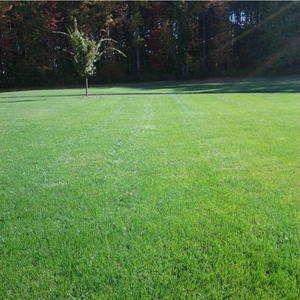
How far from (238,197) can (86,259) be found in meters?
1.74

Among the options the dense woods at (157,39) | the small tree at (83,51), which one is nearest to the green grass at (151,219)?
the small tree at (83,51)

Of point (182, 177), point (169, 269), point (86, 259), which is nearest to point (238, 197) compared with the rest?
point (182, 177)

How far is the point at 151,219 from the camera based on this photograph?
2.62 m

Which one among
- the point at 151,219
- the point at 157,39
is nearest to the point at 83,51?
the point at 151,219

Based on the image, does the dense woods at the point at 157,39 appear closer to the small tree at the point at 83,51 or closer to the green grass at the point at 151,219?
the small tree at the point at 83,51

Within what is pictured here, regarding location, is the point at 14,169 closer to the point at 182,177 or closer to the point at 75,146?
the point at 75,146

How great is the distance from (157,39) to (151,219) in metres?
34.8

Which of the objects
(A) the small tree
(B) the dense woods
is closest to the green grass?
(A) the small tree

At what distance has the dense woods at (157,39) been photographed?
31297mm

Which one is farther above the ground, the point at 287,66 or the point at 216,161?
the point at 287,66

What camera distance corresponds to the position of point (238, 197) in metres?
3.03

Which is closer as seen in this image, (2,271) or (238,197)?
(2,271)

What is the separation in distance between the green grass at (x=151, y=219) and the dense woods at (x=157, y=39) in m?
29.5

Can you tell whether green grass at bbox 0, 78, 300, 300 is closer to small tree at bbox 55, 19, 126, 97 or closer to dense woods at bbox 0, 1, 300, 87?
small tree at bbox 55, 19, 126, 97
